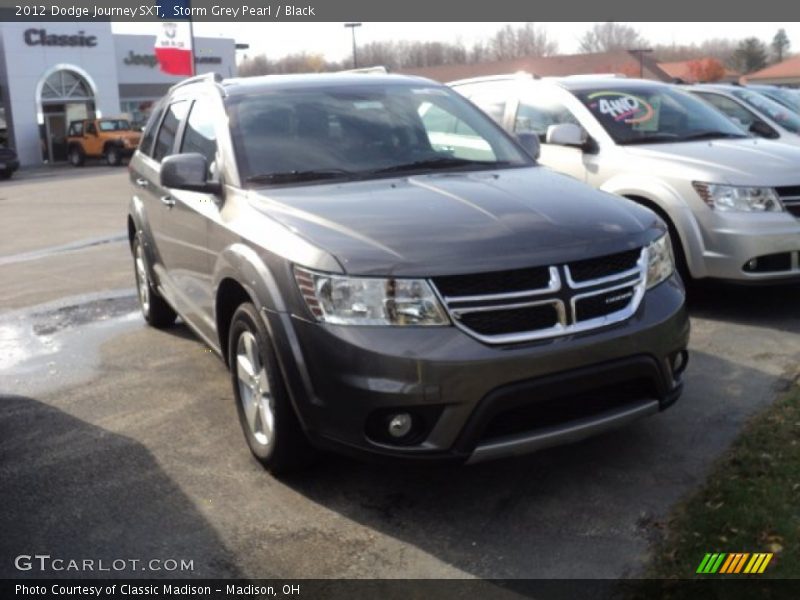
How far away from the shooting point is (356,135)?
188 inches

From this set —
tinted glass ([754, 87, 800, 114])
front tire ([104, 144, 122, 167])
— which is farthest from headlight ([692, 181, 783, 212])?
front tire ([104, 144, 122, 167])

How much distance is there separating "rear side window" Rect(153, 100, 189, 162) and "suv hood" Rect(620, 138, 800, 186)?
335 cm

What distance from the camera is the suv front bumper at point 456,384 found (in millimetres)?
3287

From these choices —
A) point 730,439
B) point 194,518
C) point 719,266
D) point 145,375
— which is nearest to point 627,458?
point 730,439

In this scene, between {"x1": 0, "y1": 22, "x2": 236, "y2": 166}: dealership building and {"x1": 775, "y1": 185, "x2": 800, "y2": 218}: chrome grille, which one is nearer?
{"x1": 775, "y1": 185, "x2": 800, "y2": 218}: chrome grille

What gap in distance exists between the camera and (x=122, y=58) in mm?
44312

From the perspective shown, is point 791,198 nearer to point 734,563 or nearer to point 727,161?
point 727,161

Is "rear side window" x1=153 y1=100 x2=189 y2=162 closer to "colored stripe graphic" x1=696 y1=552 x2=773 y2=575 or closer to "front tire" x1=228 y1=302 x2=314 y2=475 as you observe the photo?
"front tire" x1=228 y1=302 x2=314 y2=475

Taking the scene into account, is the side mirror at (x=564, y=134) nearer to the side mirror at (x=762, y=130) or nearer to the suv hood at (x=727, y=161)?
the suv hood at (x=727, y=161)

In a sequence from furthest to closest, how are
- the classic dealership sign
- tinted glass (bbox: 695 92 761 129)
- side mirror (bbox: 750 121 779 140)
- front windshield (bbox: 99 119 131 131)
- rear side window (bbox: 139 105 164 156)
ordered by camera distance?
the classic dealership sign < front windshield (bbox: 99 119 131 131) < tinted glass (bbox: 695 92 761 129) < side mirror (bbox: 750 121 779 140) < rear side window (bbox: 139 105 164 156)

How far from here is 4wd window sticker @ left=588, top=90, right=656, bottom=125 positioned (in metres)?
7.32

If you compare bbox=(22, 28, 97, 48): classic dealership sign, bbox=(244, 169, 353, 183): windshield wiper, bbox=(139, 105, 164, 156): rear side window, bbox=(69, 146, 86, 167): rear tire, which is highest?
bbox=(22, 28, 97, 48): classic dealership sign

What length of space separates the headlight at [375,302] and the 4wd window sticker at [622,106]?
452 centimetres

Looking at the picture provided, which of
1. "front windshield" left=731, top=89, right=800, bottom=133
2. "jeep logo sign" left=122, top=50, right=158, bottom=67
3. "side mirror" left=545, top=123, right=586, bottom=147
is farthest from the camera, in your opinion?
"jeep logo sign" left=122, top=50, right=158, bottom=67
